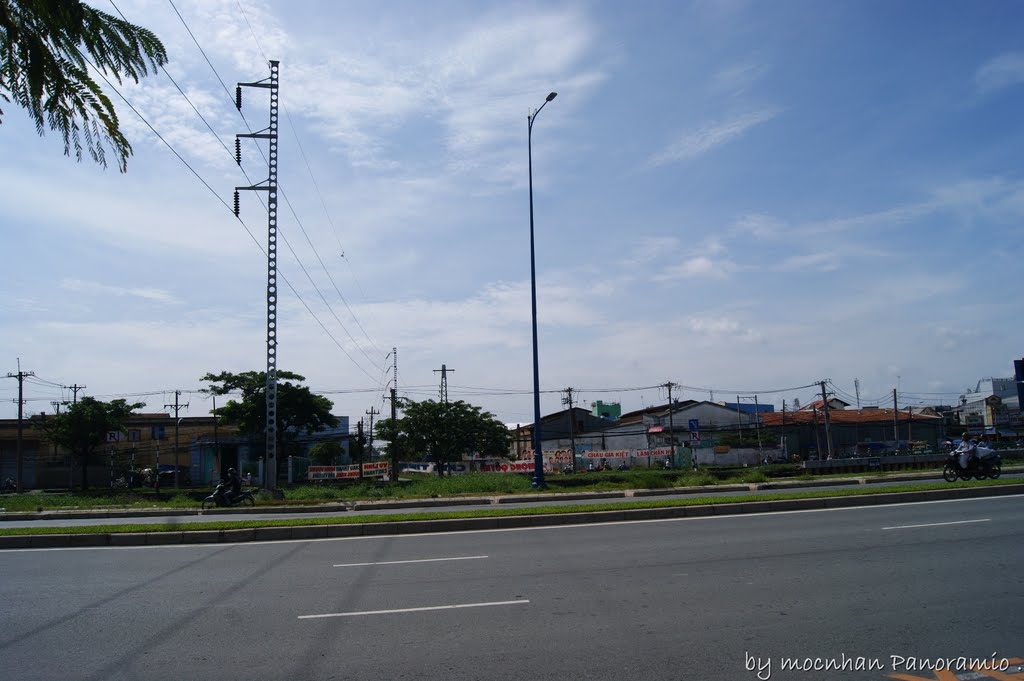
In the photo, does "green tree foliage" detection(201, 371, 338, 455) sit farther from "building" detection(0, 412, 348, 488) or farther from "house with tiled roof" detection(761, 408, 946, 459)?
"house with tiled roof" detection(761, 408, 946, 459)

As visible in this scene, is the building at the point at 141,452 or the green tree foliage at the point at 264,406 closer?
the green tree foliage at the point at 264,406

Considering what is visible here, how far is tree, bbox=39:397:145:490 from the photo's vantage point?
45531mm

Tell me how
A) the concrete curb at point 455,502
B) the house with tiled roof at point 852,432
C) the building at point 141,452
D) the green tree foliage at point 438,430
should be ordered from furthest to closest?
the house with tiled roof at point 852,432, the building at point 141,452, the green tree foliage at point 438,430, the concrete curb at point 455,502

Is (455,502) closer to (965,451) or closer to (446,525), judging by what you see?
(446,525)

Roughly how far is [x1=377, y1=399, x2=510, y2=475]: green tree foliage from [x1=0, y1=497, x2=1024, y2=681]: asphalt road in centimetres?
3196

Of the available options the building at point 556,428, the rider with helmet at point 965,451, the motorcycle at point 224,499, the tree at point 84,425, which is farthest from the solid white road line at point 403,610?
the building at point 556,428

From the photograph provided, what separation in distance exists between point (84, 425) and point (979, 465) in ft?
156

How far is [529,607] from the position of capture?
7.54 meters

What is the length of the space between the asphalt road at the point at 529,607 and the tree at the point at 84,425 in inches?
1508

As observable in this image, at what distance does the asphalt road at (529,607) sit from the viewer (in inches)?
232

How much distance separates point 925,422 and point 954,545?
229ft

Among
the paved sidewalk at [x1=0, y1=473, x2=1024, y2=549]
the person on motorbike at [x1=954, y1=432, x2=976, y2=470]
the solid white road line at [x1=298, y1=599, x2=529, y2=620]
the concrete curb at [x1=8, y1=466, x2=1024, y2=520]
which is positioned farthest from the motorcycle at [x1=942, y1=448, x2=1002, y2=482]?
the solid white road line at [x1=298, y1=599, x2=529, y2=620]

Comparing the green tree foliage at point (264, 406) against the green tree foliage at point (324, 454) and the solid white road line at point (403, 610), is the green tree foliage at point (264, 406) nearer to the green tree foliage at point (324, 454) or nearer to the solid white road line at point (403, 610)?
the green tree foliage at point (324, 454)

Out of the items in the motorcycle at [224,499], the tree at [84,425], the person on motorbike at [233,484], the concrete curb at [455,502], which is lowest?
the concrete curb at [455,502]
